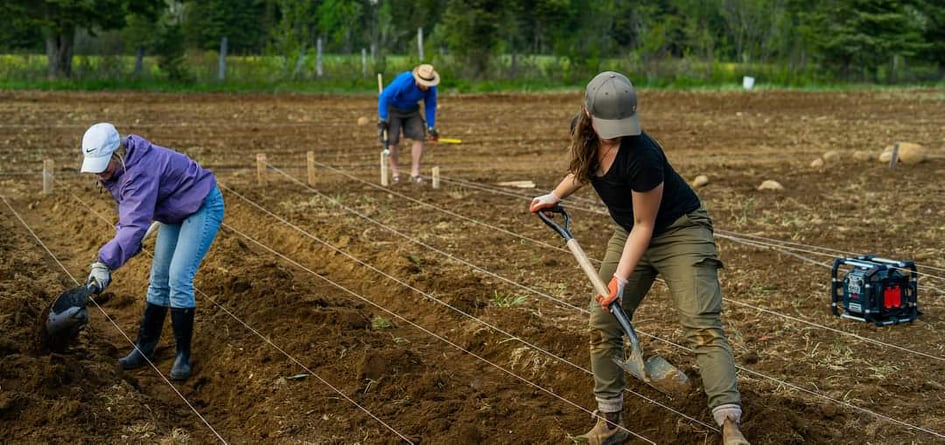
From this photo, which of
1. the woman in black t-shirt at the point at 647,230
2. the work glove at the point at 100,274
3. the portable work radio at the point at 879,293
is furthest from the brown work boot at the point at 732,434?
the work glove at the point at 100,274

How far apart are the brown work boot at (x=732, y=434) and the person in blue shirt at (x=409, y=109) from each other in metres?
8.82

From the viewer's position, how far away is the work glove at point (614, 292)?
184 inches

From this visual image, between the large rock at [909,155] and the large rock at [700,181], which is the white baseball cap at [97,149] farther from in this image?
the large rock at [909,155]

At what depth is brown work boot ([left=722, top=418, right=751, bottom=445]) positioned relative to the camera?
4.53 m

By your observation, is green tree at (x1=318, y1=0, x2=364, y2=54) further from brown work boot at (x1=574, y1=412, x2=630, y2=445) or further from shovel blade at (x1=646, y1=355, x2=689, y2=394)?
shovel blade at (x1=646, y1=355, x2=689, y2=394)

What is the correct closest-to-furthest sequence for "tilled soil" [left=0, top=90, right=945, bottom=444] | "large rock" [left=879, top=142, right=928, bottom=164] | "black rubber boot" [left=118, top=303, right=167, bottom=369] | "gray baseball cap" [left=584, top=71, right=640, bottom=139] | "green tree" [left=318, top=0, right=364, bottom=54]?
"gray baseball cap" [left=584, top=71, right=640, bottom=139]
"tilled soil" [left=0, top=90, right=945, bottom=444]
"black rubber boot" [left=118, top=303, right=167, bottom=369]
"large rock" [left=879, top=142, right=928, bottom=164]
"green tree" [left=318, top=0, right=364, bottom=54]

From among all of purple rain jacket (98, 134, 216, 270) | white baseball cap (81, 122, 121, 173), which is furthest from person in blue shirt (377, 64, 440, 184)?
white baseball cap (81, 122, 121, 173)

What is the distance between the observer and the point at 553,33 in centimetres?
4191

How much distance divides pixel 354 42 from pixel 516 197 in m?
37.9

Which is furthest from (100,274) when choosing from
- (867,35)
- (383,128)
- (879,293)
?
(867,35)

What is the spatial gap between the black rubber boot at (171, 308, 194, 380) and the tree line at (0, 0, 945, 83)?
24.0m

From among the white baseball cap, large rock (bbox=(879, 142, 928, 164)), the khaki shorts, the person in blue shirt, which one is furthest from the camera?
large rock (bbox=(879, 142, 928, 164))

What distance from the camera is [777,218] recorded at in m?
11.6

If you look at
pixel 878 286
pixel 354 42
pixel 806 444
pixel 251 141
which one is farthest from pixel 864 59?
pixel 806 444
